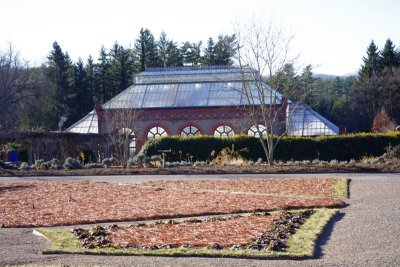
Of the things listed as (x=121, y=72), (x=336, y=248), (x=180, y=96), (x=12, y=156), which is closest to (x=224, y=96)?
(x=180, y=96)

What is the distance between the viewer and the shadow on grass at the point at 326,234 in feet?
28.0

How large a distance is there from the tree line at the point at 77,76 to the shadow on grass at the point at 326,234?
43179 mm

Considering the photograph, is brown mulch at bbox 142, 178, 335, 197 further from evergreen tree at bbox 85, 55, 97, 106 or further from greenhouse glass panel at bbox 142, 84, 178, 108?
evergreen tree at bbox 85, 55, 97, 106

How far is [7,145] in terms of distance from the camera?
37.6 m

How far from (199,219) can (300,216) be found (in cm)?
198

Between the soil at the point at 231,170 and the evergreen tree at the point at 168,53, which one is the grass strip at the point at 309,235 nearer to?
the soil at the point at 231,170

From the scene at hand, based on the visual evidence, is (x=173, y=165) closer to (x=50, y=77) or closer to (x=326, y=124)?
(x=326, y=124)

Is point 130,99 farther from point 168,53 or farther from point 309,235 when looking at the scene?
point 309,235

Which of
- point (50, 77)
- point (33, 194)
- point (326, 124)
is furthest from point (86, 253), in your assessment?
point (50, 77)

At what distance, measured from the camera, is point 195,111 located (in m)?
43.8

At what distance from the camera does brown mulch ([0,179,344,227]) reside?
12.4m

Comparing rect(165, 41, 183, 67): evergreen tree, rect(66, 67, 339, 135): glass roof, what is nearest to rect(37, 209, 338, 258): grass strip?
rect(66, 67, 339, 135): glass roof

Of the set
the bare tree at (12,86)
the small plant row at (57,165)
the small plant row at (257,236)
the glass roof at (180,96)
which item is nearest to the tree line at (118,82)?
the bare tree at (12,86)

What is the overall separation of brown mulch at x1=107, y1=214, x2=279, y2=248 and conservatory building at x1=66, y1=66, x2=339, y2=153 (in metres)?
27.1
